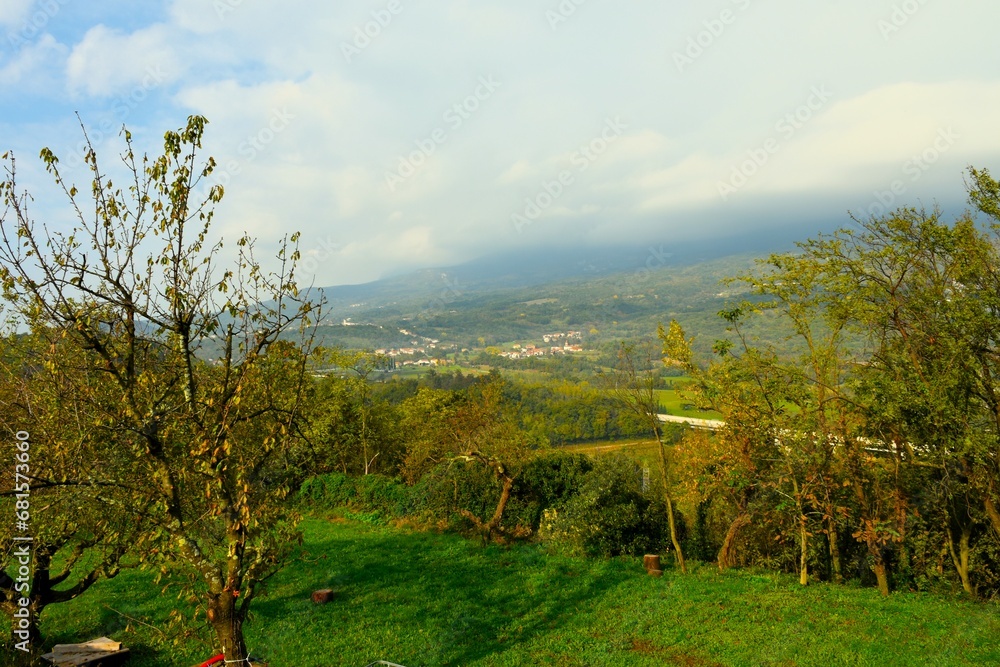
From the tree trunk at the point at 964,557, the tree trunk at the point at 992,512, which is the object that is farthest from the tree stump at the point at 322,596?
the tree trunk at the point at 992,512

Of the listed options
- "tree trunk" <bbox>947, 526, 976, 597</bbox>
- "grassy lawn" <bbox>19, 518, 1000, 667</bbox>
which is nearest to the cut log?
"grassy lawn" <bbox>19, 518, 1000, 667</bbox>

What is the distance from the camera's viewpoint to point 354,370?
2967 cm

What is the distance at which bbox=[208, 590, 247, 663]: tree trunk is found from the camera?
686 cm

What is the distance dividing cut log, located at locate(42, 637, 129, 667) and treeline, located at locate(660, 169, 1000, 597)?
12218 millimetres

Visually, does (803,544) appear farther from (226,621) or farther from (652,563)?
(226,621)

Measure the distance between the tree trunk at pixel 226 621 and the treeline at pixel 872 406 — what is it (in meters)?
9.84

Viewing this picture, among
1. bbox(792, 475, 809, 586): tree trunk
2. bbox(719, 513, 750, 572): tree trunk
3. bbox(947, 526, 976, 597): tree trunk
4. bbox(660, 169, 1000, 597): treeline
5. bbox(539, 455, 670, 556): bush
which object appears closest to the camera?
bbox(660, 169, 1000, 597): treeline

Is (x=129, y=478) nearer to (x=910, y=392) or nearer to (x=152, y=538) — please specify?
(x=152, y=538)

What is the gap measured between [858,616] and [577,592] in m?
5.74

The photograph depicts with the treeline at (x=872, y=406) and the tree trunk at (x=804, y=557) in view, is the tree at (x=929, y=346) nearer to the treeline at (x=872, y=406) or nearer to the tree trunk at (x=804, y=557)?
the treeline at (x=872, y=406)

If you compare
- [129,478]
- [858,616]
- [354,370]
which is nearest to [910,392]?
[858,616]

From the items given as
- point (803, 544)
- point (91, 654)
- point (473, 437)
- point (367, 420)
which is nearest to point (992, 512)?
point (803, 544)

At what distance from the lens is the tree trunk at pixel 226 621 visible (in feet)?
22.5

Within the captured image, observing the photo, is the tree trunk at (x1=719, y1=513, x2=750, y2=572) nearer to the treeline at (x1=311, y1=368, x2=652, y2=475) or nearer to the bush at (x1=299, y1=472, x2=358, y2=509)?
the treeline at (x1=311, y1=368, x2=652, y2=475)
